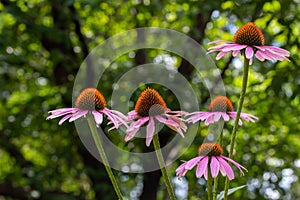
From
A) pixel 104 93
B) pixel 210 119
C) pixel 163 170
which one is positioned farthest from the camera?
pixel 104 93

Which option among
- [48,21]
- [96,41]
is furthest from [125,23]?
[48,21]

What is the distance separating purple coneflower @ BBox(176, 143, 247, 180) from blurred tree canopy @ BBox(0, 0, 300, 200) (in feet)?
4.39

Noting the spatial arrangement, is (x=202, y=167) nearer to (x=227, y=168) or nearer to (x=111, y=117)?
(x=227, y=168)

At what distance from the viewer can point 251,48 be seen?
0.71 m

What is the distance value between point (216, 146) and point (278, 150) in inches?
77.9

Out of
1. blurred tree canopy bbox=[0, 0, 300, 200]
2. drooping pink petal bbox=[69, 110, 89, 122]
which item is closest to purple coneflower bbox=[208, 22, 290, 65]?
drooping pink petal bbox=[69, 110, 89, 122]

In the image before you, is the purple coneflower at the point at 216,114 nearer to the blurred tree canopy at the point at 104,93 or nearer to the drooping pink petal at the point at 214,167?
the drooping pink petal at the point at 214,167

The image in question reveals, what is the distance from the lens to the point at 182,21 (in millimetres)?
2623

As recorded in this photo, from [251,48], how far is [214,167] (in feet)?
0.62

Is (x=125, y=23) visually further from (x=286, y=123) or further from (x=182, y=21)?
(x=286, y=123)

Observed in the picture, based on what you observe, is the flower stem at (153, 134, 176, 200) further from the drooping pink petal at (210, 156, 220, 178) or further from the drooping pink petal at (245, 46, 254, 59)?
the drooping pink petal at (245, 46, 254, 59)

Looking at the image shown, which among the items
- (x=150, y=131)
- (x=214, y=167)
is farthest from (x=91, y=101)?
(x=214, y=167)

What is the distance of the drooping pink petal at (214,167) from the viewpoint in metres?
0.67

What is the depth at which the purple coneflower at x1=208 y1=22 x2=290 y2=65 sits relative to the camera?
698 mm
